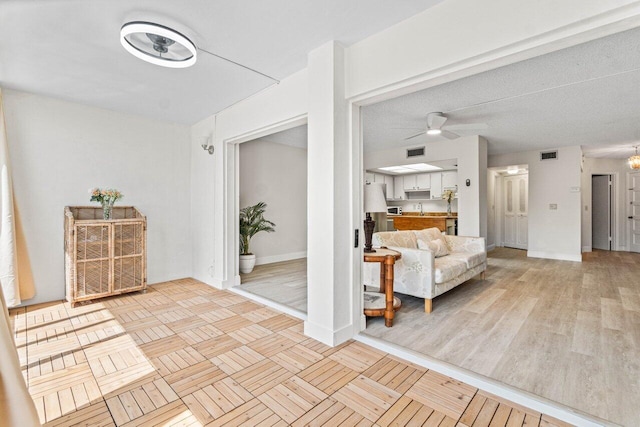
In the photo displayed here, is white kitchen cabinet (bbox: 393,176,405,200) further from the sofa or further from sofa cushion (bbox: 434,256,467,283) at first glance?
sofa cushion (bbox: 434,256,467,283)

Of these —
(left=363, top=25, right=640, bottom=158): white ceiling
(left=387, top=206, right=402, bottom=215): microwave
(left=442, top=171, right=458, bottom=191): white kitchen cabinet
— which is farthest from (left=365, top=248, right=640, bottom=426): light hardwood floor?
(left=387, top=206, right=402, bottom=215): microwave

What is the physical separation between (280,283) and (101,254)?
230 cm

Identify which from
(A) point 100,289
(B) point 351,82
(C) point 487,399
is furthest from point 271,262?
(C) point 487,399

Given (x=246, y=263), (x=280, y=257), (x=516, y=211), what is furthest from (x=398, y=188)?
(x=246, y=263)

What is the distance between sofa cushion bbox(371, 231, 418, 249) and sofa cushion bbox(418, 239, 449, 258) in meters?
0.12

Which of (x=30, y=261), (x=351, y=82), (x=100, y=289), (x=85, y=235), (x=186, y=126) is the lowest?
(x=100, y=289)

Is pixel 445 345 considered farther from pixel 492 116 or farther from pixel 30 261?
pixel 30 261

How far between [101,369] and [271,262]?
386 cm

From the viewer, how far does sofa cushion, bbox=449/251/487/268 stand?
12.9 ft

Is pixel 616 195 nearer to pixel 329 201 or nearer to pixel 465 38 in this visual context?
pixel 465 38

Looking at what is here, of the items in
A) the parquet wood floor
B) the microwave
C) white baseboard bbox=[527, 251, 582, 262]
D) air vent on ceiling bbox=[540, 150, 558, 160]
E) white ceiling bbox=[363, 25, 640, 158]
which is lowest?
the parquet wood floor

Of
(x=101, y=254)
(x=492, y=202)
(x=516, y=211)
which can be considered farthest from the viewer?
(x=492, y=202)

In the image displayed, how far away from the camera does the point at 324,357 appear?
230 cm

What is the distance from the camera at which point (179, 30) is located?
226cm
